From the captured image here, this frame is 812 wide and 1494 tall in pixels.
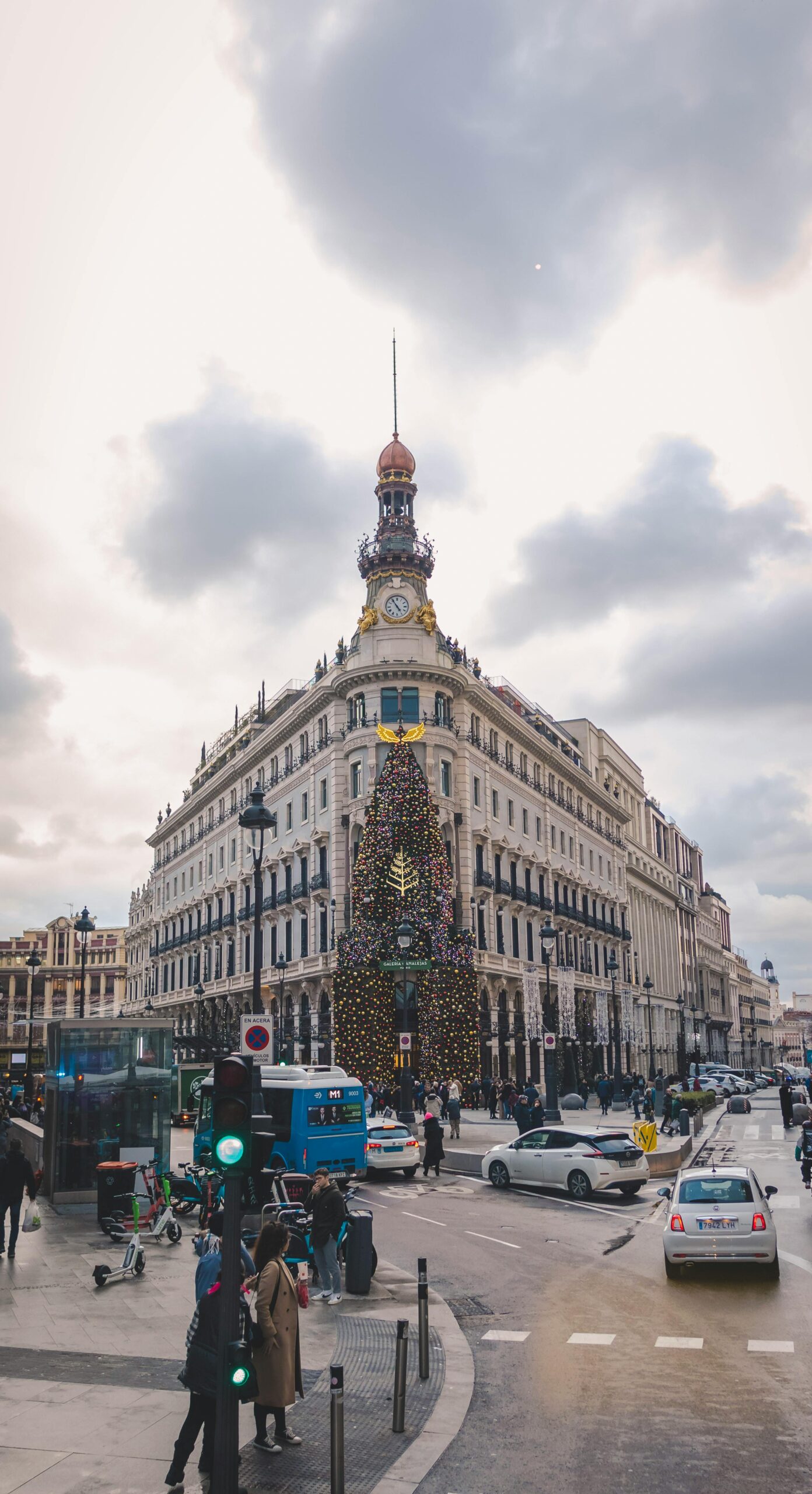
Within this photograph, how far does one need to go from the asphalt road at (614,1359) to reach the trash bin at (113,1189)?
13.0 ft

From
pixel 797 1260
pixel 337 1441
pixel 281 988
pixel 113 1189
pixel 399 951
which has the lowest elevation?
pixel 797 1260

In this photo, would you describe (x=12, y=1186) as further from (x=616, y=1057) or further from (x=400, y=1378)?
(x=616, y=1057)

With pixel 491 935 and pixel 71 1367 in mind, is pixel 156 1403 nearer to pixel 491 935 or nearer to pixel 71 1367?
pixel 71 1367

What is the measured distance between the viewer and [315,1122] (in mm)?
22062

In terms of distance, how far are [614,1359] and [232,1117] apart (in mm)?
6186

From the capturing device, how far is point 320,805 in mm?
56625

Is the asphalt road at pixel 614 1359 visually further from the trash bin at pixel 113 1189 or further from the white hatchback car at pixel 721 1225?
the trash bin at pixel 113 1189

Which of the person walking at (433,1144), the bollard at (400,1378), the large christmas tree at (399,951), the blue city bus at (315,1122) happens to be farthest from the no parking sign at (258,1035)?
the large christmas tree at (399,951)

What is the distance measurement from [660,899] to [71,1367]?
337ft

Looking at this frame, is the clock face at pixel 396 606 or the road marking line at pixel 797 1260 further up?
the clock face at pixel 396 606

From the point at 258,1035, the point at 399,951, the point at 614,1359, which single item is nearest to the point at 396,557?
the point at 399,951

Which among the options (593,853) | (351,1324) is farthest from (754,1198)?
(593,853)

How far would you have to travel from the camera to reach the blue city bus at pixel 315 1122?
2184 cm

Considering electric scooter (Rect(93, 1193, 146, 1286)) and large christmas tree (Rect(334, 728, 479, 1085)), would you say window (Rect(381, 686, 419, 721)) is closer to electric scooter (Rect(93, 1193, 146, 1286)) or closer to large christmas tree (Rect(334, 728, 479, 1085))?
large christmas tree (Rect(334, 728, 479, 1085))
